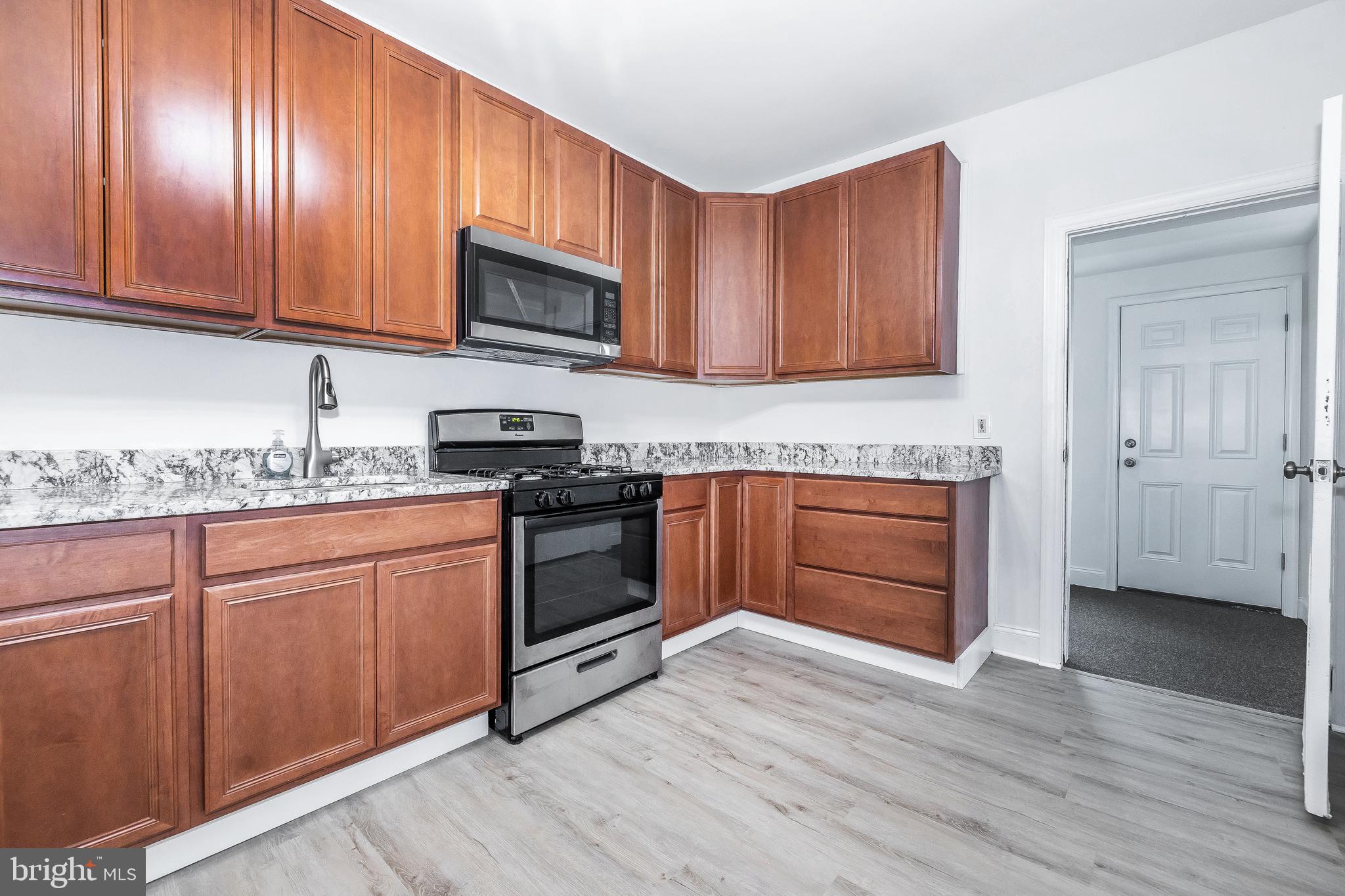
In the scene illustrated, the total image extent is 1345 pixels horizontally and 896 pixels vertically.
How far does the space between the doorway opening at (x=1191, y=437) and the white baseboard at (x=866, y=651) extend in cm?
92

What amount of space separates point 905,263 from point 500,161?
1954mm

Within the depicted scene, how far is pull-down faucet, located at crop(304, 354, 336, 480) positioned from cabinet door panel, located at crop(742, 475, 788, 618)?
80.6 inches

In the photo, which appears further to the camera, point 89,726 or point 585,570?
point 585,570

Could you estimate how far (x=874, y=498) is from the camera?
2742 millimetres

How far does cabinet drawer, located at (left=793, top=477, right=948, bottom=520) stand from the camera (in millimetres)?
2562

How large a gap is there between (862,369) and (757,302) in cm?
78

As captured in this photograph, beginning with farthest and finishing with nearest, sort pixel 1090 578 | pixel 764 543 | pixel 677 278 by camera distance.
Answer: pixel 1090 578, pixel 677 278, pixel 764 543

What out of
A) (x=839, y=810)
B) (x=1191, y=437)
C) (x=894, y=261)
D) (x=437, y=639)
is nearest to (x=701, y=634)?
(x=839, y=810)

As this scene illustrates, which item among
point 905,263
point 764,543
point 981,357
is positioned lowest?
point 764,543

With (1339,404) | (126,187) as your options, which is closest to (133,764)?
(126,187)

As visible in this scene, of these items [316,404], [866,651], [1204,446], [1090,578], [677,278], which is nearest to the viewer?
[316,404]

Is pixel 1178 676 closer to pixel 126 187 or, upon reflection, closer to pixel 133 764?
pixel 133 764

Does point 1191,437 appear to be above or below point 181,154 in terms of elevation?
below

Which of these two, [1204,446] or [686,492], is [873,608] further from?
[1204,446]
